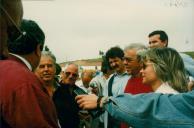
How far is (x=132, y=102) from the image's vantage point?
2303 mm

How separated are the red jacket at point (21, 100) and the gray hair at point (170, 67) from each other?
4.57ft

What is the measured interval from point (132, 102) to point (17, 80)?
105 cm

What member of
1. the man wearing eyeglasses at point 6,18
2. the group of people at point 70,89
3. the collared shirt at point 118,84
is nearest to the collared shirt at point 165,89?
the group of people at point 70,89

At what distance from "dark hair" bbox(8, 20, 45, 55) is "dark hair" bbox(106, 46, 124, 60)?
319 centimetres

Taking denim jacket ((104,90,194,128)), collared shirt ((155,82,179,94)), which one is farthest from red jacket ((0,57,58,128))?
collared shirt ((155,82,179,94))

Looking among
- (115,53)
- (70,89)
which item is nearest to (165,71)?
(70,89)

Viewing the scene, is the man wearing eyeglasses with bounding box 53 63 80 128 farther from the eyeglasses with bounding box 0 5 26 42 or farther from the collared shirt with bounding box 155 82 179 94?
the eyeglasses with bounding box 0 5 26 42

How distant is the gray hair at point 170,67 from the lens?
104 inches

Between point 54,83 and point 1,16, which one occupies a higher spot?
point 1,16

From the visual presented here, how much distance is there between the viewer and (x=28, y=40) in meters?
1.90

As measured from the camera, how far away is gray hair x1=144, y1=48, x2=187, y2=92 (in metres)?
2.65

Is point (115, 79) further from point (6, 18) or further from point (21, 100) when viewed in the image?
point (21, 100)

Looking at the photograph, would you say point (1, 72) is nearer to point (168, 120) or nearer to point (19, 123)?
point (19, 123)

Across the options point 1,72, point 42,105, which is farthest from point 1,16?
point 42,105
